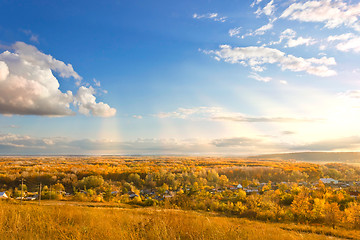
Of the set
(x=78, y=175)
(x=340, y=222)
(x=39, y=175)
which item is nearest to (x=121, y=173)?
(x=78, y=175)

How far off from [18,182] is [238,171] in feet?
168

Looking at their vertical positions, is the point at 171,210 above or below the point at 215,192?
above

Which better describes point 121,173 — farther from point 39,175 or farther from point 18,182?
point 18,182

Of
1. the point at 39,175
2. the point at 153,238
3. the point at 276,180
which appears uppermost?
the point at 153,238

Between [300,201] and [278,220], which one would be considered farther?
[300,201]

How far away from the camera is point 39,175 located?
143 feet

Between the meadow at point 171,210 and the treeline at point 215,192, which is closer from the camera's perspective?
the meadow at point 171,210

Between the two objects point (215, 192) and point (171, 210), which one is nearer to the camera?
point (171, 210)

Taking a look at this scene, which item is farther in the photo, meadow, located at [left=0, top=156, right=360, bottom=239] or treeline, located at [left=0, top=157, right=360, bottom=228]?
treeline, located at [left=0, top=157, right=360, bottom=228]

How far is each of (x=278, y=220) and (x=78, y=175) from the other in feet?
131

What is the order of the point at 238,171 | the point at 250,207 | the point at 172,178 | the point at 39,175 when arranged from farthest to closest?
the point at 238,171, the point at 172,178, the point at 39,175, the point at 250,207

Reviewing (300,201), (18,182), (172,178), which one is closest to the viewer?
(300,201)

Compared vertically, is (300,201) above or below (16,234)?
below

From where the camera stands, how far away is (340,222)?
842 inches
